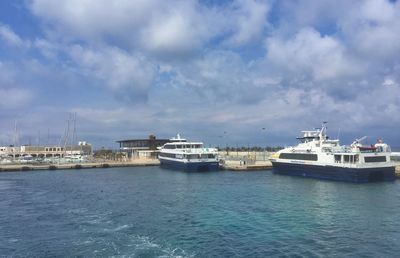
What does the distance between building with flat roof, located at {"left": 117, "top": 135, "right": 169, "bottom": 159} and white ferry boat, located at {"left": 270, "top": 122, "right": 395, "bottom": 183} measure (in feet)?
299

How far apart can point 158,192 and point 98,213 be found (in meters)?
18.9

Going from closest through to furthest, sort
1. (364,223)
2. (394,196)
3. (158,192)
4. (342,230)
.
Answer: (342,230) → (364,223) → (394,196) → (158,192)

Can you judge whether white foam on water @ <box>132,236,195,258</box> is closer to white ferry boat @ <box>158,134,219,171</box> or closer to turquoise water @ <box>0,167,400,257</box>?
turquoise water @ <box>0,167,400,257</box>

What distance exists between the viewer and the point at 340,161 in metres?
72.4

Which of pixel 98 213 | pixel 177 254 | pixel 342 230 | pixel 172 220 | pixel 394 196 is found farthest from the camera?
pixel 394 196

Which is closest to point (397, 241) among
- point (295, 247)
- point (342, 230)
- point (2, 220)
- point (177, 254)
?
point (342, 230)

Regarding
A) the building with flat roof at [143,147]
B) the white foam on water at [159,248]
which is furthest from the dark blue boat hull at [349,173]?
the building with flat roof at [143,147]

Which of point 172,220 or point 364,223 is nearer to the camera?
point 364,223

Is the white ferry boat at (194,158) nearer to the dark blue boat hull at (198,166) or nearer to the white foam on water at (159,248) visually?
the dark blue boat hull at (198,166)

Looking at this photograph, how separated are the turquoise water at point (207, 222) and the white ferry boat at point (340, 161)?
5.24 m

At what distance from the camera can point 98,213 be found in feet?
149

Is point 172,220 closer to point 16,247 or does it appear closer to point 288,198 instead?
point 16,247

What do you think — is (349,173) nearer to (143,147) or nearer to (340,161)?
(340,161)

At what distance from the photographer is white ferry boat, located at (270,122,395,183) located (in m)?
69.4
